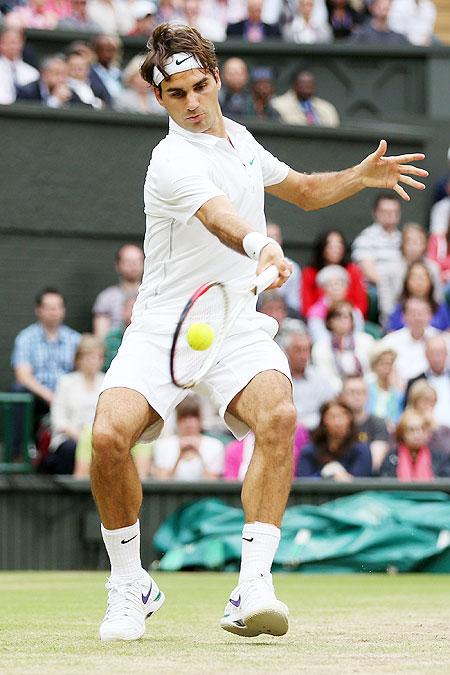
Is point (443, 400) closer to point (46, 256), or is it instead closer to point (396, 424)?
point (396, 424)

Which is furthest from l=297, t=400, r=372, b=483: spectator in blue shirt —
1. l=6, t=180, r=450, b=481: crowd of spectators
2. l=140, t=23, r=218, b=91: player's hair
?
l=140, t=23, r=218, b=91: player's hair

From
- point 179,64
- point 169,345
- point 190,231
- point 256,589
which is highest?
point 179,64

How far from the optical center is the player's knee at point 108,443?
569cm

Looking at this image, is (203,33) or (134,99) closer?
(134,99)

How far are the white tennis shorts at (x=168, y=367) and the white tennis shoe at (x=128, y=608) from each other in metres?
0.55

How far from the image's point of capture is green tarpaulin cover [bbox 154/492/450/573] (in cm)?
1112

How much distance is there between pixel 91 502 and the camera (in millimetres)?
11727

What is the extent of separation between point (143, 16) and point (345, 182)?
10.1 m

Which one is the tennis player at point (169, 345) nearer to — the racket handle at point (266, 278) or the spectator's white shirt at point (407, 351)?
the racket handle at point (266, 278)

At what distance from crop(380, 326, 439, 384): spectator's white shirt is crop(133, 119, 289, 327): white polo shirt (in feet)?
24.3

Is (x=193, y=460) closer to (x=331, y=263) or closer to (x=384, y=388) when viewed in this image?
(x=384, y=388)

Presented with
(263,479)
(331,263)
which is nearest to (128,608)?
(263,479)

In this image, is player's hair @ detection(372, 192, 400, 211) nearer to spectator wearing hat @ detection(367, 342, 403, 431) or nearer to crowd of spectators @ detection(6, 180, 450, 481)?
crowd of spectators @ detection(6, 180, 450, 481)

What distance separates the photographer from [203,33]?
16266 mm
